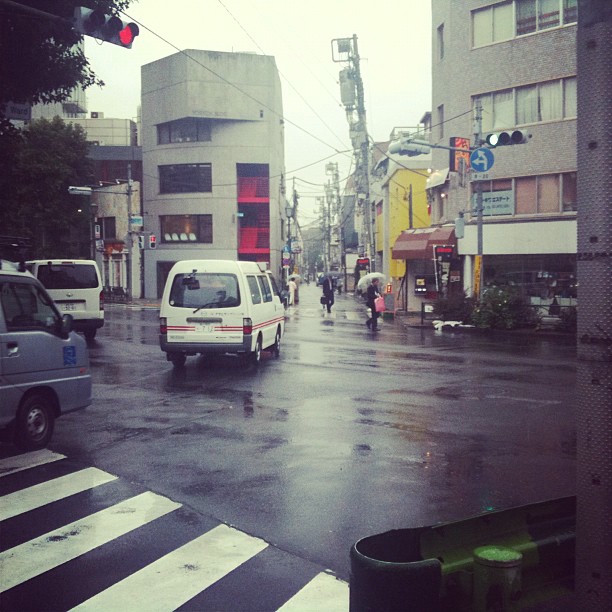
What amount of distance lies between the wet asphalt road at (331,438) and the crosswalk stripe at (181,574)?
0.28m

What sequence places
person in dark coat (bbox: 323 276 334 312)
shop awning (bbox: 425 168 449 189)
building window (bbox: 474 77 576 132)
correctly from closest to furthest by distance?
building window (bbox: 474 77 576 132)
shop awning (bbox: 425 168 449 189)
person in dark coat (bbox: 323 276 334 312)

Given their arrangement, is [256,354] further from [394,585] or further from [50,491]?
[394,585]

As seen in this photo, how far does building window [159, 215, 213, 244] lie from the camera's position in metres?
52.7

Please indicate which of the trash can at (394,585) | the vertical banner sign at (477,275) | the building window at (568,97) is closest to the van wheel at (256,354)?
the trash can at (394,585)

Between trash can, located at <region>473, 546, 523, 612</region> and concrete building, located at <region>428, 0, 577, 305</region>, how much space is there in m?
24.8

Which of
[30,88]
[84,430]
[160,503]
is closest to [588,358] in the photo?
[160,503]

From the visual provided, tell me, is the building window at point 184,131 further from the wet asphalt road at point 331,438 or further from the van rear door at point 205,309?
the van rear door at point 205,309

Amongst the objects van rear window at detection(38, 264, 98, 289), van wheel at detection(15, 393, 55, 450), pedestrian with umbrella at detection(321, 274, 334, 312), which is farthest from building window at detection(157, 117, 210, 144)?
van wheel at detection(15, 393, 55, 450)

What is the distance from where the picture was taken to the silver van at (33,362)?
7.74 m

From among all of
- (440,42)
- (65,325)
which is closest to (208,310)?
(65,325)

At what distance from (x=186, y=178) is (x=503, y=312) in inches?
1309

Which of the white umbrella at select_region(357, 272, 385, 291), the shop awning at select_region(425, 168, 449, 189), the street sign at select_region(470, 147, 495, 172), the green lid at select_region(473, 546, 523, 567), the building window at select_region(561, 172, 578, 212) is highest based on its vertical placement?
the shop awning at select_region(425, 168, 449, 189)

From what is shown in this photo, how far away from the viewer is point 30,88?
14922 mm

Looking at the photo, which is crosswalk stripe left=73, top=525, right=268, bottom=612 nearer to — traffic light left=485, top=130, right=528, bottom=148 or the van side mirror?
the van side mirror
